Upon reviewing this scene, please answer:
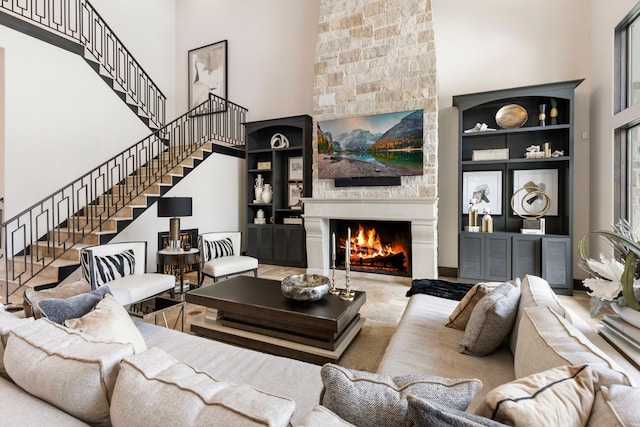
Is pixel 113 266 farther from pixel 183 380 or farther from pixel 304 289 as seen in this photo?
pixel 183 380

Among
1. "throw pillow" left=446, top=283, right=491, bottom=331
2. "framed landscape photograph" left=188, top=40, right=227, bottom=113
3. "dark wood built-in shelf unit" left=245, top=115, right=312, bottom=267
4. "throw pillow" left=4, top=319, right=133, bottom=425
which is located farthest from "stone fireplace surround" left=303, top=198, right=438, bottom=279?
"throw pillow" left=4, top=319, right=133, bottom=425

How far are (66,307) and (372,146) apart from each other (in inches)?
164

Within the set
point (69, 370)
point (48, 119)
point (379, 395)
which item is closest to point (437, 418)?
point (379, 395)

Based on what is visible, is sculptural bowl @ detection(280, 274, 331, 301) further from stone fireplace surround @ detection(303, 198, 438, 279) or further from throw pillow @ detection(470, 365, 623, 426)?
stone fireplace surround @ detection(303, 198, 438, 279)

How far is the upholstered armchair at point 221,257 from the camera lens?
3.85m

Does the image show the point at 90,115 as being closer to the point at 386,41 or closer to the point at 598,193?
the point at 386,41

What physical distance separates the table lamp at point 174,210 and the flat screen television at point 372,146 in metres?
2.15

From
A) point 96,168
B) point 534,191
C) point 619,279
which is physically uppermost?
point 96,168

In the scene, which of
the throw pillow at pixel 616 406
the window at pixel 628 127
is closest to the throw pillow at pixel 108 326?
the throw pillow at pixel 616 406

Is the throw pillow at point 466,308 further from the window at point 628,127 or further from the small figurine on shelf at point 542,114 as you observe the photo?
the small figurine on shelf at point 542,114

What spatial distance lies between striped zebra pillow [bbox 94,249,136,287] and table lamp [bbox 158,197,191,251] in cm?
59

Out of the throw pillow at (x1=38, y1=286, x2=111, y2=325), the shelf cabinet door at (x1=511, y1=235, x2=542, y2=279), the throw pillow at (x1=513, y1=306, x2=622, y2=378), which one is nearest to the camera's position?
the throw pillow at (x1=513, y1=306, x2=622, y2=378)

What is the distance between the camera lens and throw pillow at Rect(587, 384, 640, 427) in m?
0.69

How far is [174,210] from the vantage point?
12.5ft
